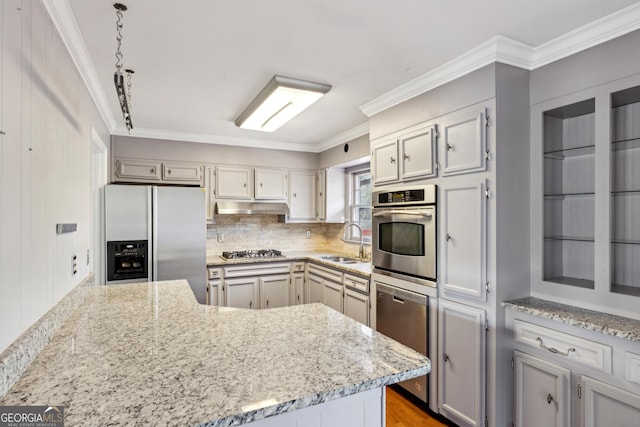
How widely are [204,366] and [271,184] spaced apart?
358cm

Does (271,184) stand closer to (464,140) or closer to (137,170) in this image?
(137,170)

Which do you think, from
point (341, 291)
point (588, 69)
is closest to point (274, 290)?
point (341, 291)

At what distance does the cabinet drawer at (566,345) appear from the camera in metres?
1.66

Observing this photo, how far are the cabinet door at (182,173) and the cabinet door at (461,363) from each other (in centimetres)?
316

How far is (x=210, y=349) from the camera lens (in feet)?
4.13

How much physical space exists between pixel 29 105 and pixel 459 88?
228cm

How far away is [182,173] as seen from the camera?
412 cm

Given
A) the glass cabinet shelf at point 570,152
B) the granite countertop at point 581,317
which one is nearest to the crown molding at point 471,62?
the glass cabinet shelf at point 570,152

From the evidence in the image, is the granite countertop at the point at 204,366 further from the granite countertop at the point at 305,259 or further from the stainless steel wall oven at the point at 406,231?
the granite countertop at the point at 305,259

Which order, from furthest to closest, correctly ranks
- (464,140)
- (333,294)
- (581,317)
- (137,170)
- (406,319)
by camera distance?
(137,170)
(333,294)
(406,319)
(464,140)
(581,317)

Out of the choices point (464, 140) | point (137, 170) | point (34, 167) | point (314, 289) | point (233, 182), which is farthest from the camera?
point (233, 182)

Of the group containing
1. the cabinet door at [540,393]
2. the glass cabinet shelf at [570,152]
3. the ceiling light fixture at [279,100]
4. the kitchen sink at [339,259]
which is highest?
the ceiling light fixture at [279,100]

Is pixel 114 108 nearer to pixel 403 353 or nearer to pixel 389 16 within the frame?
pixel 389 16

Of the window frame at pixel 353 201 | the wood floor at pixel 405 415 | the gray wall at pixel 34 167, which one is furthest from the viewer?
the window frame at pixel 353 201
